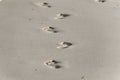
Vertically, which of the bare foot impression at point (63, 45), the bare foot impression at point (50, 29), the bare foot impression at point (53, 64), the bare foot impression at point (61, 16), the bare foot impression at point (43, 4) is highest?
the bare foot impression at point (43, 4)

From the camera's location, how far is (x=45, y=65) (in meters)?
4.53

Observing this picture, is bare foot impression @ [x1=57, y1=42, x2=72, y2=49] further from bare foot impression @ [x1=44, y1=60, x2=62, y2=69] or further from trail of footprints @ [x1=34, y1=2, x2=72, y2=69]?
bare foot impression @ [x1=44, y1=60, x2=62, y2=69]

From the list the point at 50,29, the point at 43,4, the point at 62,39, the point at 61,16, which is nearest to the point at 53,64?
the point at 62,39

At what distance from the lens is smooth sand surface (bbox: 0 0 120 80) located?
4.43 m

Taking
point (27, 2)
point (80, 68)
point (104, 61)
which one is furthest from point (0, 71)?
point (27, 2)

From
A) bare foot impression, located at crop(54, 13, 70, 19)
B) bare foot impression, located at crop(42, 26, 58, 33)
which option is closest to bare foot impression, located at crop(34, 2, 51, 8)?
bare foot impression, located at crop(54, 13, 70, 19)

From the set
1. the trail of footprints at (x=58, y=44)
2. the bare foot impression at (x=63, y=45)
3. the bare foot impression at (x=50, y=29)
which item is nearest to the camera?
the trail of footprints at (x=58, y=44)

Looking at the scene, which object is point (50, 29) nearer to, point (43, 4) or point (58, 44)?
point (58, 44)

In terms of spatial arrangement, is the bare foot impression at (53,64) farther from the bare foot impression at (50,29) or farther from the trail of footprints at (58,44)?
the bare foot impression at (50,29)

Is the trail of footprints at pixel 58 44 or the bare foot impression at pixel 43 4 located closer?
the trail of footprints at pixel 58 44

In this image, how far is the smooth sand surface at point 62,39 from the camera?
4430 mm

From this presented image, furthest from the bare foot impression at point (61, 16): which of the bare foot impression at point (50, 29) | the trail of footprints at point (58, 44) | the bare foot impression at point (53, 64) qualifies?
the bare foot impression at point (53, 64)

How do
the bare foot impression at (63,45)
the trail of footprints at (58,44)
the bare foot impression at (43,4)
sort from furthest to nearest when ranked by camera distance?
1. the bare foot impression at (43,4)
2. the bare foot impression at (63,45)
3. the trail of footprints at (58,44)

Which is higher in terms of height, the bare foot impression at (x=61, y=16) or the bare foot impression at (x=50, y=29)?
the bare foot impression at (x=61, y=16)
